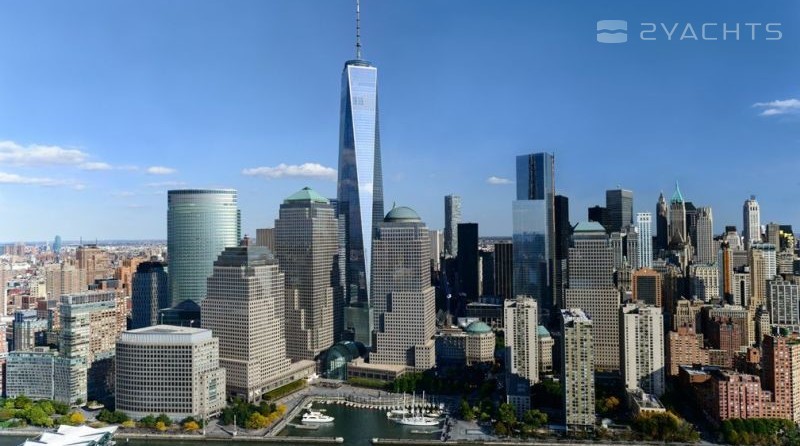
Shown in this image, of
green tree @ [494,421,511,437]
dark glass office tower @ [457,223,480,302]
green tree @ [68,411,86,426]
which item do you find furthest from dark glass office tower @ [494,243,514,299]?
green tree @ [68,411,86,426]

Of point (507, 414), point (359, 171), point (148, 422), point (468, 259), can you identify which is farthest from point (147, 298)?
point (468, 259)

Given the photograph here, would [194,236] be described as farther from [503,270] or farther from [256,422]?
[503,270]

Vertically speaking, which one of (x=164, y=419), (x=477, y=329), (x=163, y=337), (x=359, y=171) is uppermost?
(x=359, y=171)

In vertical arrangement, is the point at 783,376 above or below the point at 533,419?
above

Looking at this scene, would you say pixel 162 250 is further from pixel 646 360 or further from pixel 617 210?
pixel 646 360

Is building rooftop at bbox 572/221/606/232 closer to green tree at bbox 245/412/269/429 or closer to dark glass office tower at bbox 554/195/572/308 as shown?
dark glass office tower at bbox 554/195/572/308

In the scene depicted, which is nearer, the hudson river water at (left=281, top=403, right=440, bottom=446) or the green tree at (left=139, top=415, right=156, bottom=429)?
the hudson river water at (left=281, top=403, right=440, bottom=446)

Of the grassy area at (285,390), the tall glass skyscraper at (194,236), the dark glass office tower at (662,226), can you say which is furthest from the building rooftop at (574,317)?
the dark glass office tower at (662,226)
